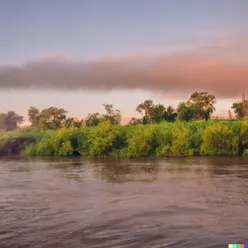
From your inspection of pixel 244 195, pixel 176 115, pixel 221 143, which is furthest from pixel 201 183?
pixel 176 115

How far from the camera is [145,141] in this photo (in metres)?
41.3

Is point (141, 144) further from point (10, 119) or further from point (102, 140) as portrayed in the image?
point (10, 119)

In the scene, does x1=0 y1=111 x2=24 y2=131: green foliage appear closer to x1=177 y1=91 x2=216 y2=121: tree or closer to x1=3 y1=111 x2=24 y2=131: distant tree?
x1=3 y1=111 x2=24 y2=131: distant tree

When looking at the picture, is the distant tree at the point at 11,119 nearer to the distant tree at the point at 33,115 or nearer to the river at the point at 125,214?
the distant tree at the point at 33,115

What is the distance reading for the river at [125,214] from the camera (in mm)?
8852

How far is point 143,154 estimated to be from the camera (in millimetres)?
40906

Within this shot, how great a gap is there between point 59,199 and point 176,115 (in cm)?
4877

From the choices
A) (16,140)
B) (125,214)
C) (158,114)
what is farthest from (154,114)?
(125,214)

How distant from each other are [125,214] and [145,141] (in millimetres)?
29967

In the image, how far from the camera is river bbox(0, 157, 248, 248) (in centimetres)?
885

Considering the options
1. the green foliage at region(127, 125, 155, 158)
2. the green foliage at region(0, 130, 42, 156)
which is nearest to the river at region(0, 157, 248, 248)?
the green foliage at region(127, 125, 155, 158)

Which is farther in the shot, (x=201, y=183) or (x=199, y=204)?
(x=201, y=183)

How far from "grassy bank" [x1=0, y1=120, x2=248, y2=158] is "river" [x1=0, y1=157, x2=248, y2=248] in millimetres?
21142

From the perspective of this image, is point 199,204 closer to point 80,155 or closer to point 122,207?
point 122,207
